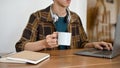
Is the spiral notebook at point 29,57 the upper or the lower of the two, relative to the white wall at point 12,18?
lower

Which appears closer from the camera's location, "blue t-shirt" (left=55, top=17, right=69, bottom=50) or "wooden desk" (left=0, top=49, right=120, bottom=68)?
"wooden desk" (left=0, top=49, right=120, bottom=68)

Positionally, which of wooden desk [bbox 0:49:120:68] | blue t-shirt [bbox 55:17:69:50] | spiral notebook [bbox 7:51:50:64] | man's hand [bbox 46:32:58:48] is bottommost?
wooden desk [bbox 0:49:120:68]

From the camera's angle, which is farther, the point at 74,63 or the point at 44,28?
the point at 44,28

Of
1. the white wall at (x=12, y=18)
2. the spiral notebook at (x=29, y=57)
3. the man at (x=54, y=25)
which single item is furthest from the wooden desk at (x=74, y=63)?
the white wall at (x=12, y=18)

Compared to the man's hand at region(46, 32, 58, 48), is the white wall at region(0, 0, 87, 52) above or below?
above

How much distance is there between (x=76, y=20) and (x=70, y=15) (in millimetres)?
85

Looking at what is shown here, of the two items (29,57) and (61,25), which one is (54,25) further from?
(29,57)

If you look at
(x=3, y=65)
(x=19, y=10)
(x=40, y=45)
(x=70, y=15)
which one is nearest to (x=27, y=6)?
(x=19, y=10)

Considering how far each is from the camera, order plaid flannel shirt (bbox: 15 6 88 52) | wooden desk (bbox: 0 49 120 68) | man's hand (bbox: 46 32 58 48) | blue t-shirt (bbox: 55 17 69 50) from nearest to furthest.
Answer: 1. wooden desk (bbox: 0 49 120 68)
2. man's hand (bbox: 46 32 58 48)
3. plaid flannel shirt (bbox: 15 6 88 52)
4. blue t-shirt (bbox: 55 17 69 50)

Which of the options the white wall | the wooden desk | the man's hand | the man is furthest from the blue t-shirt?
the white wall

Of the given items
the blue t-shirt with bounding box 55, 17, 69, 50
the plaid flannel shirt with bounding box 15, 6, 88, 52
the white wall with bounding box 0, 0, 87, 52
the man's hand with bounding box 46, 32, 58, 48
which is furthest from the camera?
the white wall with bounding box 0, 0, 87, 52

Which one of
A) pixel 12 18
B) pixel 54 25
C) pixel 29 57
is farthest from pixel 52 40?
pixel 12 18

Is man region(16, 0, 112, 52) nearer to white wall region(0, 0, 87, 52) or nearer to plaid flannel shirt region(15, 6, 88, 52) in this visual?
plaid flannel shirt region(15, 6, 88, 52)

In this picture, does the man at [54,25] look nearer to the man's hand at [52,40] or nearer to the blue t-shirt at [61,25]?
the blue t-shirt at [61,25]
